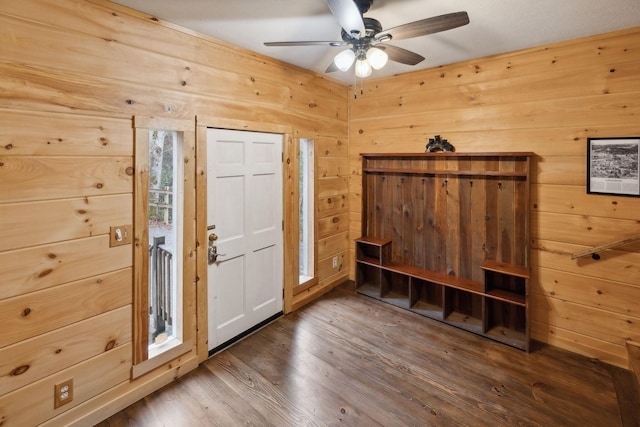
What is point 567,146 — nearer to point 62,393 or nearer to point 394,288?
point 394,288

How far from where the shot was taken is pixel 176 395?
7.65 ft

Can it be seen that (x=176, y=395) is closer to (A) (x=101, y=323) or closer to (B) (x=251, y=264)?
(A) (x=101, y=323)

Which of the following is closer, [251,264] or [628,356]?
[628,356]

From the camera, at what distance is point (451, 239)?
356cm

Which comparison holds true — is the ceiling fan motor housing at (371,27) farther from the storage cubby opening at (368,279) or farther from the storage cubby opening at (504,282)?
the storage cubby opening at (368,279)

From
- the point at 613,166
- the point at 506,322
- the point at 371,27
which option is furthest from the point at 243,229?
the point at 613,166

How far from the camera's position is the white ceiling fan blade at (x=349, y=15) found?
5.33 ft

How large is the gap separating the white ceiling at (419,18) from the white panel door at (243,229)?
2.73 ft

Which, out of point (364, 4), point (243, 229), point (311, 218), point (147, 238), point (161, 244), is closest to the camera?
point (364, 4)

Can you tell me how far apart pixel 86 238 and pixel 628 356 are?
4.16 meters

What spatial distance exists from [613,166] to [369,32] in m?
2.30

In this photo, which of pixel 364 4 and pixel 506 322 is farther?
pixel 506 322

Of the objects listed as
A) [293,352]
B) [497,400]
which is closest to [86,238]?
[293,352]

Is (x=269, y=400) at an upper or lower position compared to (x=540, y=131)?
lower
